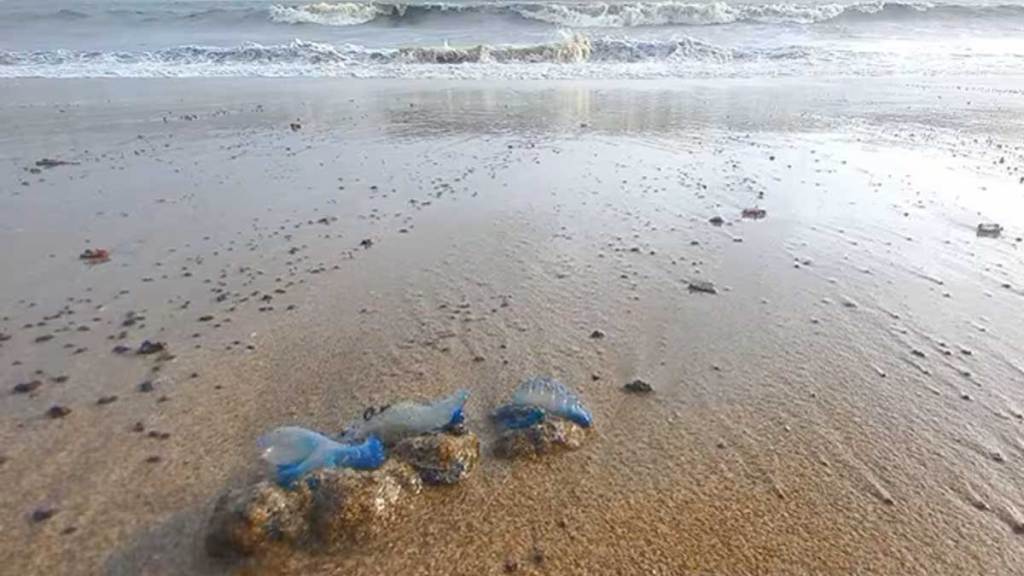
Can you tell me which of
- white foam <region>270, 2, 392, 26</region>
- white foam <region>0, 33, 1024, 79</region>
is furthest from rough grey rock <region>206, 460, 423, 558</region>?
white foam <region>270, 2, 392, 26</region>

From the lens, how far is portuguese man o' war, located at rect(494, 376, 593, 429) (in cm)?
304

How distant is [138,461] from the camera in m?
2.84

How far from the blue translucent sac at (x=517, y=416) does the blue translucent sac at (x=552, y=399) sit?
6 cm

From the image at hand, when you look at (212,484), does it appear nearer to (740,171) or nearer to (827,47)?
(740,171)

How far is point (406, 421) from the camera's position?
9.45 feet

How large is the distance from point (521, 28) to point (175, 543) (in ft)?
90.6

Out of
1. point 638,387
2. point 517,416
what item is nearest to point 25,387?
point 517,416

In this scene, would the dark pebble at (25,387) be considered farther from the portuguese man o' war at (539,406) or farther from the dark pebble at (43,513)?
the portuguese man o' war at (539,406)

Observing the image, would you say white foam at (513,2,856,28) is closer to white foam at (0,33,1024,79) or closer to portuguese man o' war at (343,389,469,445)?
white foam at (0,33,1024,79)

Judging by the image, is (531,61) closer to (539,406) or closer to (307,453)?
(539,406)

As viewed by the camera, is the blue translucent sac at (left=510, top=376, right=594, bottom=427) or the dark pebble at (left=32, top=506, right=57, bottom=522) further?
the blue translucent sac at (left=510, top=376, right=594, bottom=427)

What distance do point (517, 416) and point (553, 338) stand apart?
0.92 m

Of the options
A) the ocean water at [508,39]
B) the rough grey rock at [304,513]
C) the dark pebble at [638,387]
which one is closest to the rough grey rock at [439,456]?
the rough grey rock at [304,513]

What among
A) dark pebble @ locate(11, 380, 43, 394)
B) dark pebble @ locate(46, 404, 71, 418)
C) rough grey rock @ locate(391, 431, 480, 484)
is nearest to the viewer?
rough grey rock @ locate(391, 431, 480, 484)
